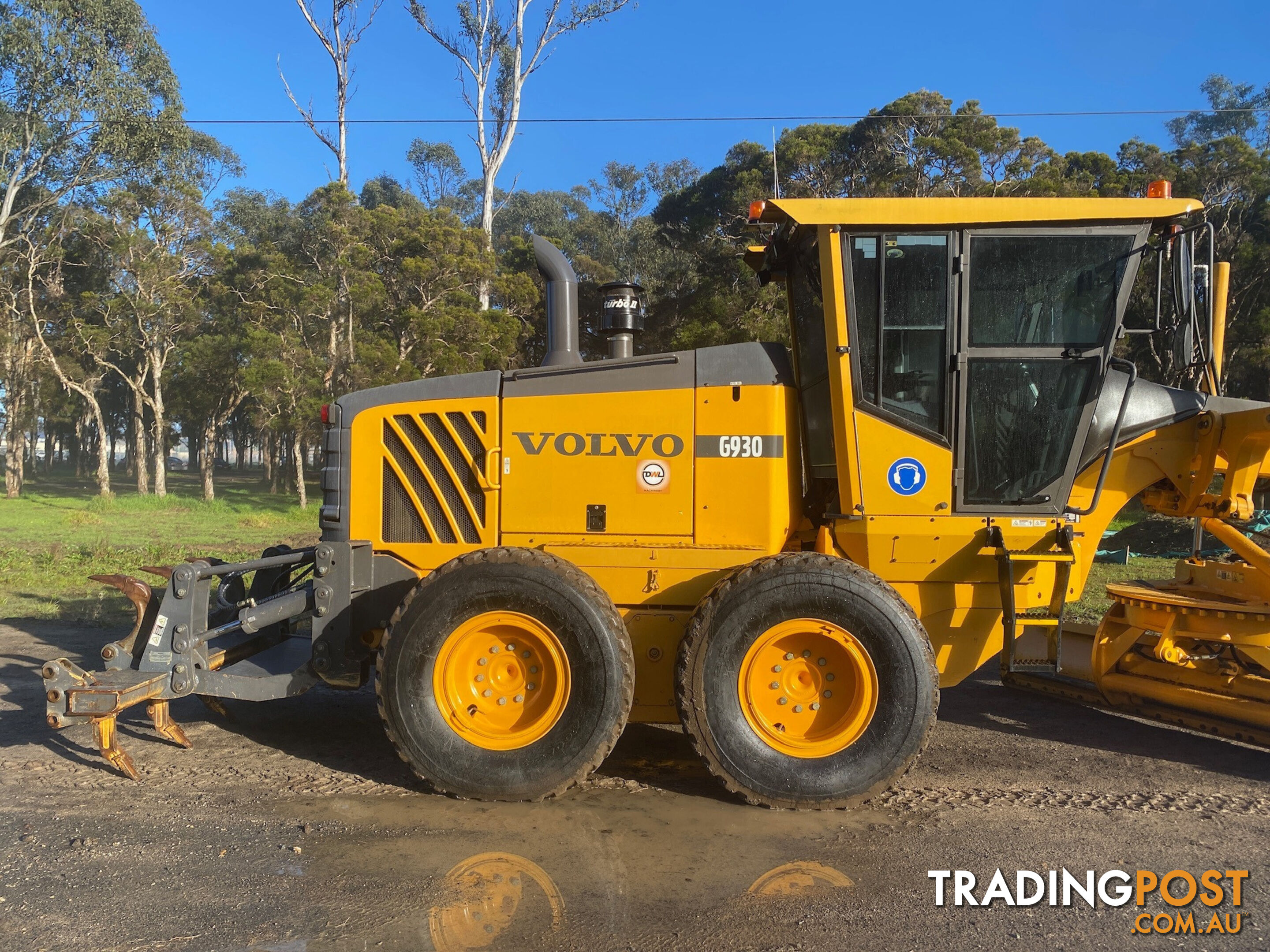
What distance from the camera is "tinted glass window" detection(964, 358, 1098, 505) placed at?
4551 millimetres

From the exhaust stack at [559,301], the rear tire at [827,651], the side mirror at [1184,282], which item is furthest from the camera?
the exhaust stack at [559,301]

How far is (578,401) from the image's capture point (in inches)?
189

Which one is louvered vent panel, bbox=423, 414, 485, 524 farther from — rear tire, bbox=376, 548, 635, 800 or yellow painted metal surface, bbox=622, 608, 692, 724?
yellow painted metal surface, bbox=622, 608, 692, 724

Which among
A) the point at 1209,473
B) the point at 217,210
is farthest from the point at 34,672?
the point at 217,210

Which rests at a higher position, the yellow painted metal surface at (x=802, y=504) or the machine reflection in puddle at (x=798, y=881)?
the yellow painted metal surface at (x=802, y=504)

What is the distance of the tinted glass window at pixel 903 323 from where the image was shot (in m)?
4.54

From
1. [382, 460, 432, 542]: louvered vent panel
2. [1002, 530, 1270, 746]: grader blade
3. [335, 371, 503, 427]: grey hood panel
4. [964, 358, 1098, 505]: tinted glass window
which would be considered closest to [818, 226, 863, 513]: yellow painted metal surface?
[964, 358, 1098, 505]: tinted glass window

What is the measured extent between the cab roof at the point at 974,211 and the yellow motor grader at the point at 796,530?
0.05ft

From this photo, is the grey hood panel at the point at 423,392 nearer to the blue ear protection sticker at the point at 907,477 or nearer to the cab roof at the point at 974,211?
the cab roof at the point at 974,211

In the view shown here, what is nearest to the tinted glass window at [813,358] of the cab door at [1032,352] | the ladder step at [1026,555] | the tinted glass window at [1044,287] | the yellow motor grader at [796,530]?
the yellow motor grader at [796,530]

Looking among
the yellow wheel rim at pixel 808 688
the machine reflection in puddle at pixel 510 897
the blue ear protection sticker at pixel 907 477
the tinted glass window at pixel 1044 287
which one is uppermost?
the tinted glass window at pixel 1044 287

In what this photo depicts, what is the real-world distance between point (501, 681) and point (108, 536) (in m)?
15.3

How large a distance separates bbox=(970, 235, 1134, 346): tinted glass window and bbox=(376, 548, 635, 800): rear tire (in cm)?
251

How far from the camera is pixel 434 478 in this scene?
4.94 metres
